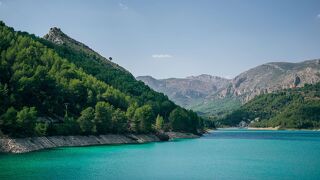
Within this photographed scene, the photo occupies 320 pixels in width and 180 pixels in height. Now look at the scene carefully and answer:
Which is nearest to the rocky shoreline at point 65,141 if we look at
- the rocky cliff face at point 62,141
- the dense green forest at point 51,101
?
the rocky cliff face at point 62,141

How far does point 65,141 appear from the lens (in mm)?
92562

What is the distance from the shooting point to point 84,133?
10231 centimetres

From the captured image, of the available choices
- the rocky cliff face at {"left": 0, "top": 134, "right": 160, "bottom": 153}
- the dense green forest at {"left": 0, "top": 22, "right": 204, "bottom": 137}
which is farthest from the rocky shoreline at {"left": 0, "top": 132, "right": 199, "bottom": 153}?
the dense green forest at {"left": 0, "top": 22, "right": 204, "bottom": 137}

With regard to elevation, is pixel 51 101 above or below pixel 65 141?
above

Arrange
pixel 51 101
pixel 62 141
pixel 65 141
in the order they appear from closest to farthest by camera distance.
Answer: pixel 62 141
pixel 65 141
pixel 51 101

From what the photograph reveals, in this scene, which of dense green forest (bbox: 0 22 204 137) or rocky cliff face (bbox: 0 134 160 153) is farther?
dense green forest (bbox: 0 22 204 137)

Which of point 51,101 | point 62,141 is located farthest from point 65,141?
point 51,101

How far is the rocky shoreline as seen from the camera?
74000 millimetres

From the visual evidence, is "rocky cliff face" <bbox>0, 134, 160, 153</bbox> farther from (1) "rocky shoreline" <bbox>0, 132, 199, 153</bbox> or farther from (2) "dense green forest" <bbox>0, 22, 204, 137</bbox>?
(2) "dense green forest" <bbox>0, 22, 204, 137</bbox>

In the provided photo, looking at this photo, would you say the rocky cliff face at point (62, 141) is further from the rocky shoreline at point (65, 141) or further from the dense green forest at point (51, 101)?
the dense green forest at point (51, 101)

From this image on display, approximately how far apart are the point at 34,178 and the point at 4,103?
4582 centimetres

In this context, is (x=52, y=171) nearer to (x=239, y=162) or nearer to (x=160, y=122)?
(x=239, y=162)

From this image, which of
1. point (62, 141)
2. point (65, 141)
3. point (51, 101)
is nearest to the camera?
point (62, 141)

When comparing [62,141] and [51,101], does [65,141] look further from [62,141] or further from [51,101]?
[51,101]
